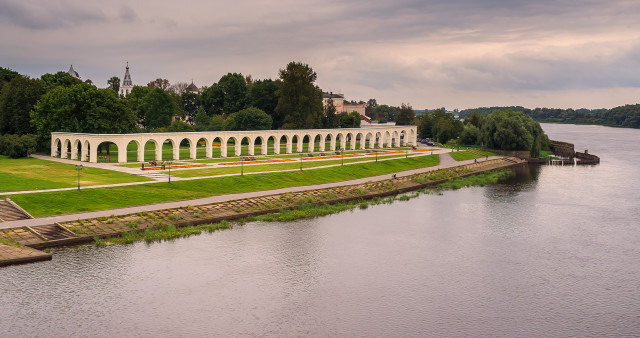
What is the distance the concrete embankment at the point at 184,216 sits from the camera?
34.4 metres

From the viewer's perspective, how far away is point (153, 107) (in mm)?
112500

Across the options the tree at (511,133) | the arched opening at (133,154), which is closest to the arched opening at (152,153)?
the arched opening at (133,154)

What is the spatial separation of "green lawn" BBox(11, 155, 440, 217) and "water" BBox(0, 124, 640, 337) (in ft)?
27.0

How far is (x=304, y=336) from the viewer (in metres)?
24.3

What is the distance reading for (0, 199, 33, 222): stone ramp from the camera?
1467 inches

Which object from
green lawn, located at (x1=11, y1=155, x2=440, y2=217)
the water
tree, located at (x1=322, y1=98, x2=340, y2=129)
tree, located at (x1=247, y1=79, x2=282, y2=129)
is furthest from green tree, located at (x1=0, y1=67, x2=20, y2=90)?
the water

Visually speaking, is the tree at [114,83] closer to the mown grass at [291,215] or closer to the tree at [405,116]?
the tree at [405,116]

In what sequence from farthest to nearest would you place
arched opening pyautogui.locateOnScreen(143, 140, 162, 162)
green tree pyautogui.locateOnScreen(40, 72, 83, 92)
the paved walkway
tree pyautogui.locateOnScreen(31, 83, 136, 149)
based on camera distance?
green tree pyautogui.locateOnScreen(40, 72, 83, 92) < tree pyautogui.locateOnScreen(31, 83, 136, 149) < arched opening pyautogui.locateOnScreen(143, 140, 162, 162) < the paved walkway

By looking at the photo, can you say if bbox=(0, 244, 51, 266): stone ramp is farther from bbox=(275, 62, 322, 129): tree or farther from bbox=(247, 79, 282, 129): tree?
bbox=(247, 79, 282, 129): tree

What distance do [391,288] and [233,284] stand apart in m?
8.13

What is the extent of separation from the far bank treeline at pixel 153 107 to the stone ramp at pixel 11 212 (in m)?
31.9

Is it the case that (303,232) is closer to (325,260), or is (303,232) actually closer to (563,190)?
(325,260)

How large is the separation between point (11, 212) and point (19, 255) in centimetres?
818

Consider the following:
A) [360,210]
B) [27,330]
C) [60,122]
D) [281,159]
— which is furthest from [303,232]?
A: [60,122]
